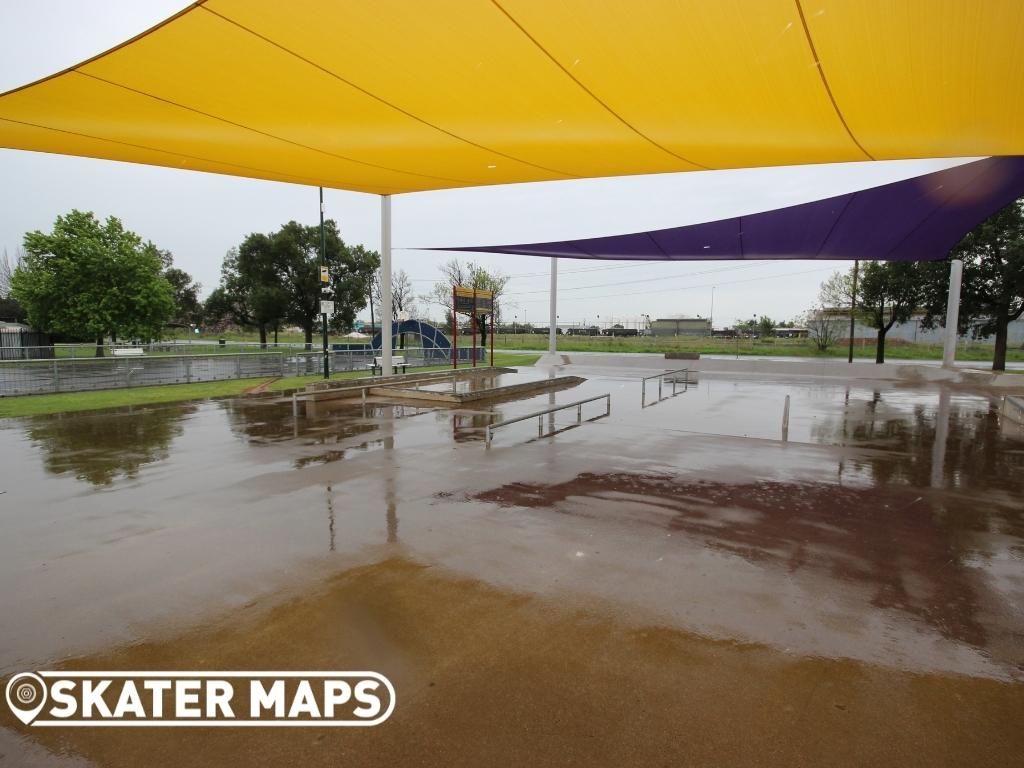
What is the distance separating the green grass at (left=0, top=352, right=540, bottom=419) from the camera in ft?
40.2

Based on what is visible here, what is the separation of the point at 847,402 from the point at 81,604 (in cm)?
1650

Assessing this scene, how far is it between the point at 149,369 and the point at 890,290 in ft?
109

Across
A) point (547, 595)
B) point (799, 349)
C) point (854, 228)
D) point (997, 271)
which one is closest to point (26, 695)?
point (547, 595)

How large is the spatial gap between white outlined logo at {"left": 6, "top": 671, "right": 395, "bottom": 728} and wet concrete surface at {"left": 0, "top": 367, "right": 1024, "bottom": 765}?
8 centimetres

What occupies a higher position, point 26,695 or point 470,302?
point 470,302

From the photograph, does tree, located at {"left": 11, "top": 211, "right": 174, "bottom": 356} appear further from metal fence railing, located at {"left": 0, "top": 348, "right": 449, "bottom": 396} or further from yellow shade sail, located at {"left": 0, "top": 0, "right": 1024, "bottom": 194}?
yellow shade sail, located at {"left": 0, "top": 0, "right": 1024, "bottom": 194}

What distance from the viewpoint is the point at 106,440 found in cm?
896

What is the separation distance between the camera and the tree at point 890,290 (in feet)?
86.4

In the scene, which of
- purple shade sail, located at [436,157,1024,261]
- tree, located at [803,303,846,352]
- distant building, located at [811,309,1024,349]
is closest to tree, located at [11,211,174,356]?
purple shade sail, located at [436,157,1024,261]

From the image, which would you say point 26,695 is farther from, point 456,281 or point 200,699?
point 456,281

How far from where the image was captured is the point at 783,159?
726 centimetres

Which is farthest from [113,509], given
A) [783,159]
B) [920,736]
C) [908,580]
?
[783,159]

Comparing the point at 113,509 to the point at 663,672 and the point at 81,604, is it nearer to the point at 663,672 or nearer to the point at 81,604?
the point at 81,604

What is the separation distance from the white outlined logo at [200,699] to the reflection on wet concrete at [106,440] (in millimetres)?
4571
